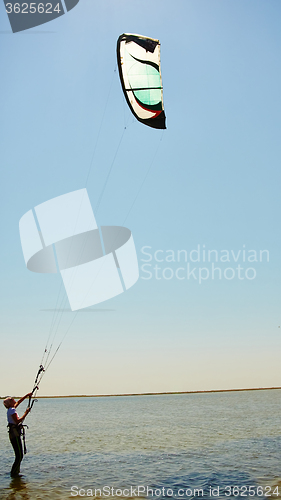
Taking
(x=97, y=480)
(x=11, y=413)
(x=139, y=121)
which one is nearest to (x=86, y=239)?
(x=139, y=121)

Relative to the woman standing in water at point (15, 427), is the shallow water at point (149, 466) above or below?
below

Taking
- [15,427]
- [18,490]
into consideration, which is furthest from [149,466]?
[15,427]

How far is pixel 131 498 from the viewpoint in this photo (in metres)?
8.20

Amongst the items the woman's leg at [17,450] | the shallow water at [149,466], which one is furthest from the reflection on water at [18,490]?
the woman's leg at [17,450]

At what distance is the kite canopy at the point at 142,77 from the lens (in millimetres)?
12477

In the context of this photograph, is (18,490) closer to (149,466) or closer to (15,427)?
(15,427)

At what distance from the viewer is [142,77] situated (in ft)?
42.2

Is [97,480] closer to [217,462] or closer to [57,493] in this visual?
[57,493]

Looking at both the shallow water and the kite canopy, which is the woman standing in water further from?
the kite canopy

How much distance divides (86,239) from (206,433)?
11.1 metres

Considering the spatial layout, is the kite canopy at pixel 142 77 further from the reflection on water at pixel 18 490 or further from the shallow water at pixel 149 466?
the reflection on water at pixel 18 490

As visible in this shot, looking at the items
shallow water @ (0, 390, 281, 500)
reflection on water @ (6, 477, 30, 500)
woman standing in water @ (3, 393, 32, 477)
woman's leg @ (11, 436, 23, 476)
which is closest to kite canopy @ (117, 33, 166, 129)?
woman standing in water @ (3, 393, 32, 477)

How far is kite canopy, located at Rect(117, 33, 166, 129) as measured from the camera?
12477mm

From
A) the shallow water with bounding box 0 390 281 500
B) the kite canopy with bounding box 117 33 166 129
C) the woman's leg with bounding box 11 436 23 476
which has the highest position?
the kite canopy with bounding box 117 33 166 129
